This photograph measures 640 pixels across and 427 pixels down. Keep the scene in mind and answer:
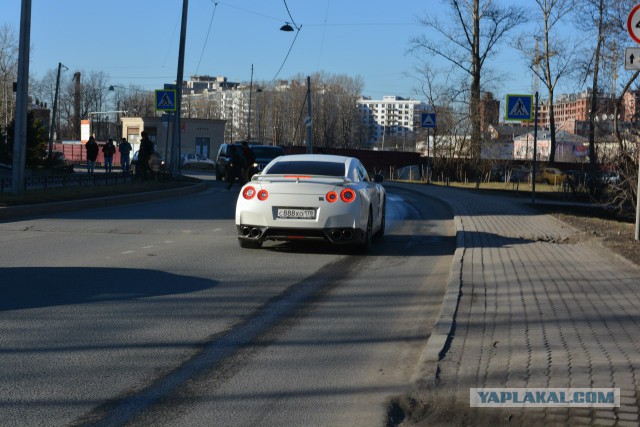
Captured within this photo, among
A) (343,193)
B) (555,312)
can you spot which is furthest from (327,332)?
(343,193)

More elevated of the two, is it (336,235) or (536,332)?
(336,235)

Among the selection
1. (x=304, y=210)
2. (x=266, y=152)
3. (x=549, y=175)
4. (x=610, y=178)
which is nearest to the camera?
(x=304, y=210)

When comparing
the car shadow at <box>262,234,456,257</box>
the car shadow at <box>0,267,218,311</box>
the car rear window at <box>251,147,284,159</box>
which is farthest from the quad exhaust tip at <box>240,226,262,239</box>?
the car rear window at <box>251,147,284,159</box>

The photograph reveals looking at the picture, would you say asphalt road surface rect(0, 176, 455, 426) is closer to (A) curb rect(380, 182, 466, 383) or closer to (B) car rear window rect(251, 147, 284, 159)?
(A) curb rect(380, 182, 466, 383)

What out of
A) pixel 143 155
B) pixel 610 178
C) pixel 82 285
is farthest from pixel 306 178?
pixel 143 155

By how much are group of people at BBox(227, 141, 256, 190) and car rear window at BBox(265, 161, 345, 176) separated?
13.7 meters

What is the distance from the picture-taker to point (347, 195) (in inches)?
473

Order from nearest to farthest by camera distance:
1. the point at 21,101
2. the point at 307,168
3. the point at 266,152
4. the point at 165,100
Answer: the point at 307,168 → the point at 21,101 → the point at 165,100 → the point at 266,152

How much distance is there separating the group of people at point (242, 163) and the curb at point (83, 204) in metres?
2.05

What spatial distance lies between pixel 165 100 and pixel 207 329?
23.8 meters

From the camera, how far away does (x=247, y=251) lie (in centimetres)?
1247

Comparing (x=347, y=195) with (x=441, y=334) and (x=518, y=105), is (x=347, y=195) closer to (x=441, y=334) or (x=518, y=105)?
(x=441, y=334)

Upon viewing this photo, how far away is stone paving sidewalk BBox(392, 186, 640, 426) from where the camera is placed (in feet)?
15.9

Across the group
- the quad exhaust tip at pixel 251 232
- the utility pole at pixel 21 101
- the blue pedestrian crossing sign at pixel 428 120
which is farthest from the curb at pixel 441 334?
the blue pedestrian crossing sign at pixel 428 120
